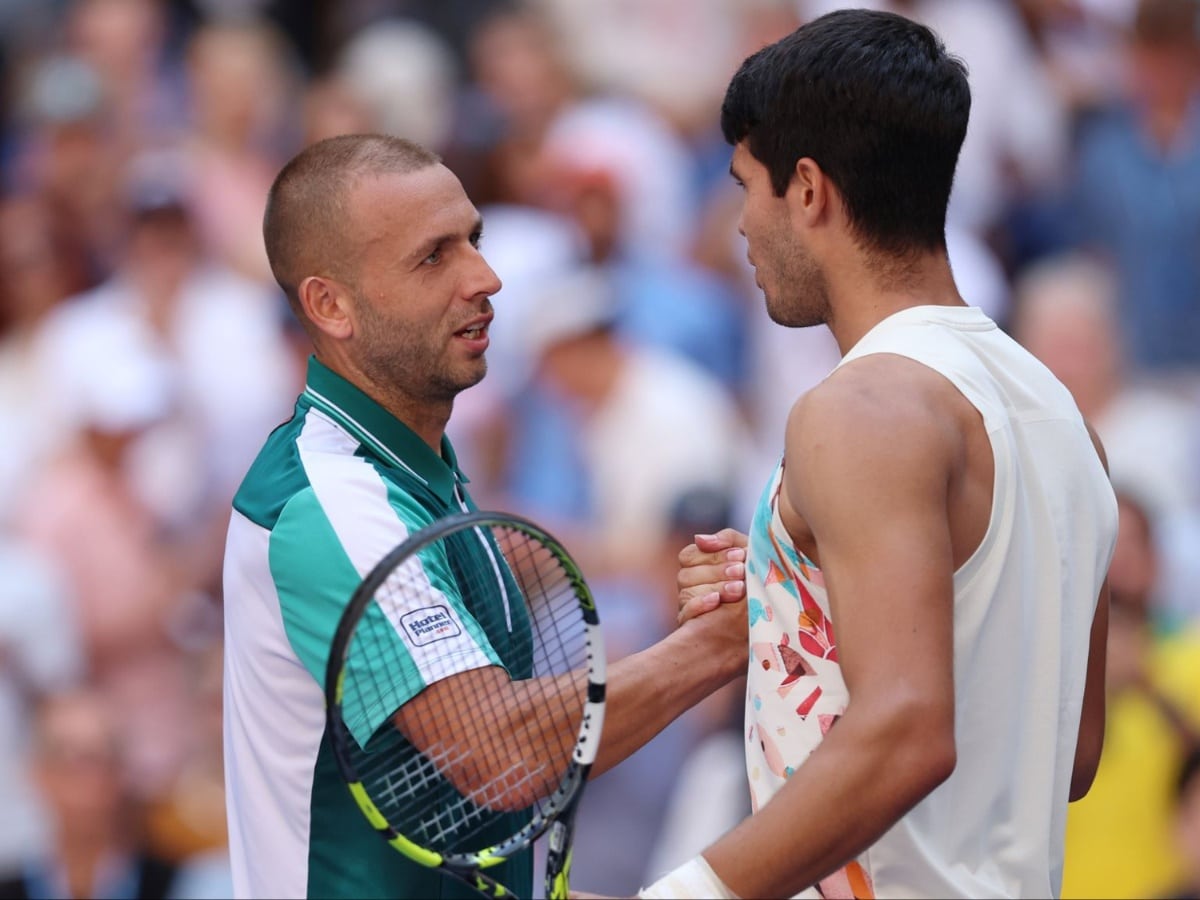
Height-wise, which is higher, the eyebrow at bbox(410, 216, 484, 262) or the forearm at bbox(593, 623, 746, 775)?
the eyebrow at bbox(410, 216, 484, 262)

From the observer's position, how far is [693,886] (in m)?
2.08

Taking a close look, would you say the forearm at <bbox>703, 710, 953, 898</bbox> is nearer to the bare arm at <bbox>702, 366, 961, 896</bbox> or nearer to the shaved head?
the bare arm at <bbox>702, 366, 961, 896</bbox>

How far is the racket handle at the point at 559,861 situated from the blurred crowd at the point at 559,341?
265cm

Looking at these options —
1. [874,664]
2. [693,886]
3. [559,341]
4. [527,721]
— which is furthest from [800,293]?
[559,341]

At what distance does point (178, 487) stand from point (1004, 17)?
→ 363 centimetres

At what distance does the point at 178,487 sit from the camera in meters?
6.50

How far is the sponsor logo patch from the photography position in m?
2.42

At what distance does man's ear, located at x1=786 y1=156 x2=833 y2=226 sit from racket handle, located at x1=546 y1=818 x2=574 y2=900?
33.3 inches

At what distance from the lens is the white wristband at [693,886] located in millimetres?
2076

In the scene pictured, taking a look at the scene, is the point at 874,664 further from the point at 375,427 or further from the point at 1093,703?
the point at 375,427

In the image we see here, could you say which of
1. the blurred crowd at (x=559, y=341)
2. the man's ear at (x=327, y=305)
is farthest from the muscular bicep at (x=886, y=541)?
the blurred crowd at (x=559, y=341)

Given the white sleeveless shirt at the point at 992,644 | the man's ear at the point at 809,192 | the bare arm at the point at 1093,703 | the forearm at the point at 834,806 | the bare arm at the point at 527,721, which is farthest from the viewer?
the bare arm at the point at 1093,703

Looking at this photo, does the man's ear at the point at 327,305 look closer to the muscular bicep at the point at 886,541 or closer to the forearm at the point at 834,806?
the muscular bicep at the point at 886,541

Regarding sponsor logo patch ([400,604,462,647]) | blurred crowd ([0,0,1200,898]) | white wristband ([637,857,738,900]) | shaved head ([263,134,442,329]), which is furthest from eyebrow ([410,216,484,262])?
Result: blurred crowd ([0,0,1200,898])
